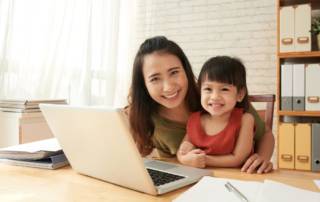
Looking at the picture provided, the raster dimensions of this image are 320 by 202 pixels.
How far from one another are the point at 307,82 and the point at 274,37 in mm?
634

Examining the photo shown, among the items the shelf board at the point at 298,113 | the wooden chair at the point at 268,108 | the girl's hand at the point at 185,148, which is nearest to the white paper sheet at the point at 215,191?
the girl's hand at the point at 185,148

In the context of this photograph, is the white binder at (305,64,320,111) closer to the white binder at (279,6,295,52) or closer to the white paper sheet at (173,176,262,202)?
the white binder at (279,6,295,52)

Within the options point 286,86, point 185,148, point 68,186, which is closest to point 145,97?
point 185,148

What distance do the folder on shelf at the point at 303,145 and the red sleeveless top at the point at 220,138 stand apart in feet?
4.14

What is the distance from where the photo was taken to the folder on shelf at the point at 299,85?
208cm

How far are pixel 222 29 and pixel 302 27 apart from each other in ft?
2.58

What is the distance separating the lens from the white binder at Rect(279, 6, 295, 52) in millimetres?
2096

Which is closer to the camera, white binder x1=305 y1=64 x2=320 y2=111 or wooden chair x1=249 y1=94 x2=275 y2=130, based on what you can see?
wooden chair x1=249 y1=94 x2=275 y2=130

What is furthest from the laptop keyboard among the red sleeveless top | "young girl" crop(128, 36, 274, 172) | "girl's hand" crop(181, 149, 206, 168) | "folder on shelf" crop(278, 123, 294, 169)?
"folder on shelf" crop(278, 123, 294, 169)

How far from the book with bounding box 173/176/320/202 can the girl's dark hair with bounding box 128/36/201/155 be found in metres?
0.50

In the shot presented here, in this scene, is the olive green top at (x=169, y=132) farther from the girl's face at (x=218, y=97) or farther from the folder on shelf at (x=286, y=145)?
the folder on shelf at (x=286, y=145)

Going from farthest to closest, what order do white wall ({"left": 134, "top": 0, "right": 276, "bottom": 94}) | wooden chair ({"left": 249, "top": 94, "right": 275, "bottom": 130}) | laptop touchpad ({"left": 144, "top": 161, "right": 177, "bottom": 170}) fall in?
1. white wall ({"left": 134, "top": 0, "right": 276, "bottom": 94})
2. wooden chair ({"left": 249, "top": 94, "right": 275, "bottom": 130})
3. laptop touchpad ({"left": 144, "top": 161, "right": 177, "bottom": 170})

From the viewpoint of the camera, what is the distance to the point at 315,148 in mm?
2076

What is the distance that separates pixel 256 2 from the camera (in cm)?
263
